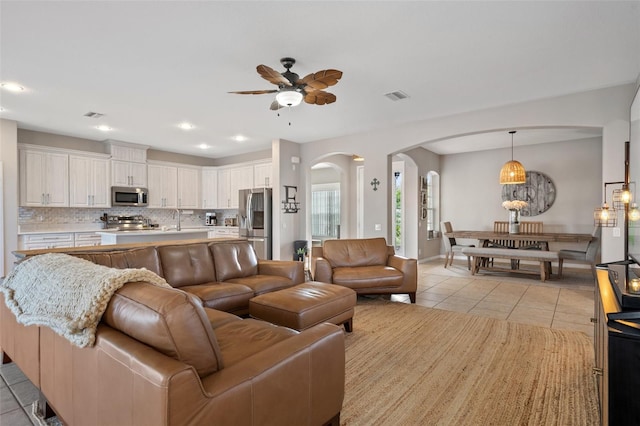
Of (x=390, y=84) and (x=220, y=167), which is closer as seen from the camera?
(x=390, y=84)

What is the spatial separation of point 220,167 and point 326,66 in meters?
5.51

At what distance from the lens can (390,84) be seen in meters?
3.85

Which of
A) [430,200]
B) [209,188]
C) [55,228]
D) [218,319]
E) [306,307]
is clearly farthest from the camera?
[430,200]

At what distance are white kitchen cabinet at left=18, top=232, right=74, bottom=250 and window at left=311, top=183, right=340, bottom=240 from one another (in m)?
5.89

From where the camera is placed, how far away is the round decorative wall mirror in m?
7.29

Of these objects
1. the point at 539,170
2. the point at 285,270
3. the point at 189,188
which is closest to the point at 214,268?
the point at 285,270

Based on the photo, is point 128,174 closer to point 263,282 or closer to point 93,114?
point 93,114

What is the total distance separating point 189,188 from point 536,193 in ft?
27.2

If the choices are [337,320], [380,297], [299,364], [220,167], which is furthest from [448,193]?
[299,364]

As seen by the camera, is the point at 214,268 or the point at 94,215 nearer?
the point at 214,268

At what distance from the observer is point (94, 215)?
668 cm

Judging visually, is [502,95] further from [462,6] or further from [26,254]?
[26,254]

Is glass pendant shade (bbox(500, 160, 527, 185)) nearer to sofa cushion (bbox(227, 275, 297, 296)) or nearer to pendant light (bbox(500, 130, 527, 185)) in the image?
pendant light (bbox(500, 130, 527, 185))

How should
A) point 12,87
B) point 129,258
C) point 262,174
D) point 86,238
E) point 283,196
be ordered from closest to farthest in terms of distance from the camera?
point 129,258 → point 12,87 → point 86,238 → point 283,196 → point 262,174
